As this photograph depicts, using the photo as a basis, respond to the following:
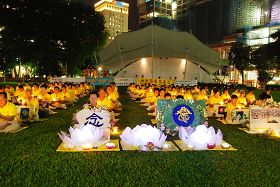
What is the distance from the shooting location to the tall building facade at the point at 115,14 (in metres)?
153

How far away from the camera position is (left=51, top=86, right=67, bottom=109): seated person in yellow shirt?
16.5m

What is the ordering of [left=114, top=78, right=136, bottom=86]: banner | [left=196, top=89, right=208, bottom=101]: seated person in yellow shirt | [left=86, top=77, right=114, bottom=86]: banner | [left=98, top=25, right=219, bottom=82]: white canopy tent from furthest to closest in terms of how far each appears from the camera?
[left=98, top=25, right=219, bottom=82]: white canopy tent → [left=114, top=78, right=136, bottom=86]: banner → [left=86, top=77, right=114, bottom=86]: banner → [left=196, top=89, right=208, bottom=101]: seated person in yellow shirt

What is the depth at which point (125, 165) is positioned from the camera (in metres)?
6.77

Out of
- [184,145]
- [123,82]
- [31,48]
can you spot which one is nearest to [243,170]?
[184,145]

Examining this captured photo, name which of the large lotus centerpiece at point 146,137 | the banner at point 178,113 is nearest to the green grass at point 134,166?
the large lotus centerpiece at point 146,137

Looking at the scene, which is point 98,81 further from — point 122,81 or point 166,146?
point 166,146

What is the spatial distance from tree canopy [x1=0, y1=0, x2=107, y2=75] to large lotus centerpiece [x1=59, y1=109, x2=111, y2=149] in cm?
2879

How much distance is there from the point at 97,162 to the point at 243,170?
3.05 meters

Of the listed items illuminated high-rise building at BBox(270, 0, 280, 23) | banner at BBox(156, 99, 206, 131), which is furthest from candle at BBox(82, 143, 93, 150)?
illuminated high-rise building at BBox(270, 0, 280, 23)

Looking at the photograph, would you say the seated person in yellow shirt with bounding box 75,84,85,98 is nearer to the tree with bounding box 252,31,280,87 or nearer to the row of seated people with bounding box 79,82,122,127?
the row of seated people with bounding box 79,82,122,127

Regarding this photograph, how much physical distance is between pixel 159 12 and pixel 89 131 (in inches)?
4172

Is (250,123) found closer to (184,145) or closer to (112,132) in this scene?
(184,145)

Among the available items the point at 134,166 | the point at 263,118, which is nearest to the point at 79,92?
the point at 263,118

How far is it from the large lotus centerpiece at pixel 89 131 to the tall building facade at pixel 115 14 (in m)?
145
